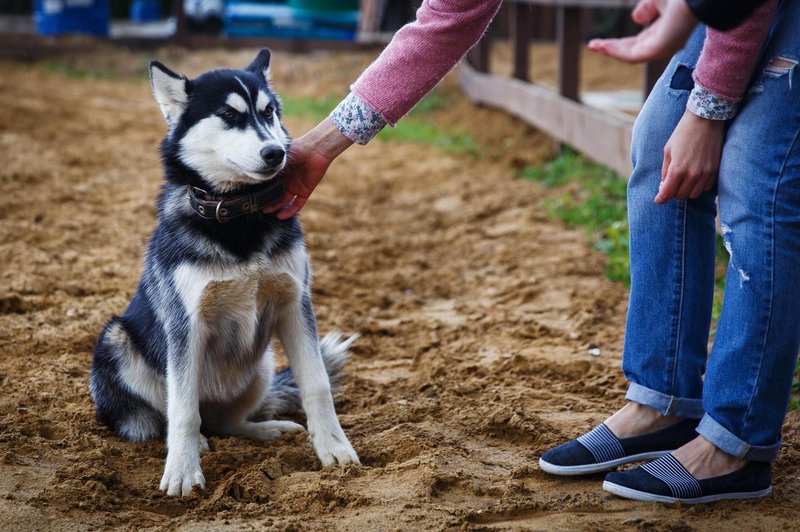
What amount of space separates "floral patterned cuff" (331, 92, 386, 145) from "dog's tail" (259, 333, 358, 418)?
0.91 metres

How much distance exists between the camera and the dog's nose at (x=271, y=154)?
103 inches

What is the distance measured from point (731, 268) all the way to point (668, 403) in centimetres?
46

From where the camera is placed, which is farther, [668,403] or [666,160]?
[668,403]

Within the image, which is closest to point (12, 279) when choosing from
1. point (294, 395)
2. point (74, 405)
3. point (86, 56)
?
point (74, 405)

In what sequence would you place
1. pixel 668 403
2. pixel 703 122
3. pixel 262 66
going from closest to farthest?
1. pixel 703 122
2. pixel 668 403
3. pixel 262 66

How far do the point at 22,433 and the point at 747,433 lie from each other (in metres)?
2.20

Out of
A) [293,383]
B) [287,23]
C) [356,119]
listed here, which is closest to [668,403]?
[356,119]

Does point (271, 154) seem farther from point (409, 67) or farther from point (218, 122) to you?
point (409, 67)

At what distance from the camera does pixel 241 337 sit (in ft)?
9.24

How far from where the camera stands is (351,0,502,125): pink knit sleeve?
102 inches

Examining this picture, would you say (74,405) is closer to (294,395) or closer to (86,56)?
(294,395)

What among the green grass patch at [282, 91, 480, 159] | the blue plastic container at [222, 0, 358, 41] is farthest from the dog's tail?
Result: the blue plastic container at [222, 0, 358, 41]

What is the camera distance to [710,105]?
219 cm

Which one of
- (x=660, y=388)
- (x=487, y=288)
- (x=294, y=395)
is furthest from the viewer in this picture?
(x=487, y=288)
